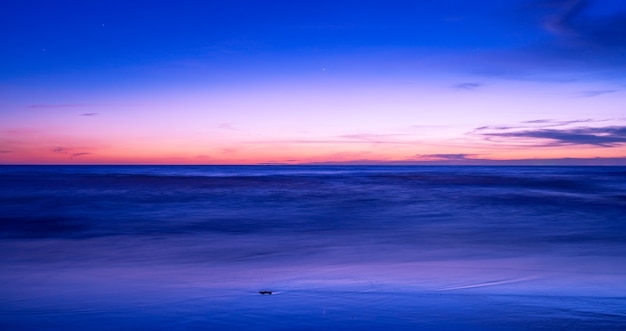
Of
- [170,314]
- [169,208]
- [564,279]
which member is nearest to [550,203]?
[169,208]

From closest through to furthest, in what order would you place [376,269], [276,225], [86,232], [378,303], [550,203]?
[378,303] < [376,269] < [86,232] < [276,225] < [550,203]

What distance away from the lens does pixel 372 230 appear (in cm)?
1274

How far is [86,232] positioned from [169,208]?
281 inches

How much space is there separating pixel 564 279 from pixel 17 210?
57.6ft

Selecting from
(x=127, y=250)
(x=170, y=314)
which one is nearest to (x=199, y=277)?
(x=170, y=314)

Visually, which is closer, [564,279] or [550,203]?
[564,279]

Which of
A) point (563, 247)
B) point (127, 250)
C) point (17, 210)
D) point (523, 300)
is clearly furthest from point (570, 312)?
point (17, 210)

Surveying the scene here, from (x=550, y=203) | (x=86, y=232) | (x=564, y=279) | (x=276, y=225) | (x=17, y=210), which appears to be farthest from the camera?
(x=550, y=203)

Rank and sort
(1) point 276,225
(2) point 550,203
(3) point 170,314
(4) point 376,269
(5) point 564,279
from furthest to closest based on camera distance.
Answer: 1. (2) point 550,203
2. (1) point 276,225
3. (4) point 376,269
4. (5) point 564,279
5. (3) point 170,314

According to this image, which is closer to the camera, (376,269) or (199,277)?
(199,277)

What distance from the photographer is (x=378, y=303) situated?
5.01 metres

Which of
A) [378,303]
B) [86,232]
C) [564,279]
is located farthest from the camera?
[86,232]

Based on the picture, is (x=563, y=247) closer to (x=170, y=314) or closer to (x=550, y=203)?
(x=170, y=314)

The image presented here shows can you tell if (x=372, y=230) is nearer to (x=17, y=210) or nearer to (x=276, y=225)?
(x=276, y=225)
